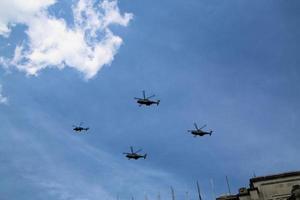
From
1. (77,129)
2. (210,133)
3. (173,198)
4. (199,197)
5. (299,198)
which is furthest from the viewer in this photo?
(77,129)

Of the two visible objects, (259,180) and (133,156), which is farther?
(133,156)

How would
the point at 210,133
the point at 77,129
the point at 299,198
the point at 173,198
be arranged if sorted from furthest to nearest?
the point at 77,129 → the point at 210,133 → the point at 173,198 → the point at 299,198

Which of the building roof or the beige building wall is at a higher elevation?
the building roof

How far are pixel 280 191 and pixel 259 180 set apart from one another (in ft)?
8.41

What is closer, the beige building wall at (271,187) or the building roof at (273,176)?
the beige building wall at (271,187)

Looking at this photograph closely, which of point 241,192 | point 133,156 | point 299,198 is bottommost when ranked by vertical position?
point 299,198

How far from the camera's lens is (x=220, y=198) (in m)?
45.2

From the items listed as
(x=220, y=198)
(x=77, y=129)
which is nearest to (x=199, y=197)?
(x=220, y=198)

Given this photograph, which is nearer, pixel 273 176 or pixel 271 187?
pixel 271 187

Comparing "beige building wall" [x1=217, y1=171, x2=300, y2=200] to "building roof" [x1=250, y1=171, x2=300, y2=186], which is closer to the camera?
"beige building wall" [x1=217, y1=171, x2=300, y2=200]

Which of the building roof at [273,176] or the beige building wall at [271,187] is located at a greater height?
the building roof at [273,176]

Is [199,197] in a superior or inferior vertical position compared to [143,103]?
inferior

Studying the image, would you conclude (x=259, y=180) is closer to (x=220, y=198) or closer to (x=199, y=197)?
(x=220, y=198)

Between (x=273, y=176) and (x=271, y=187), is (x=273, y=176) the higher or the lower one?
the higher one
